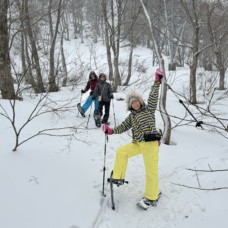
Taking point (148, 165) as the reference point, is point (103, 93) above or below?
above

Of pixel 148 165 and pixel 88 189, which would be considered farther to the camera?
pixel 88 189

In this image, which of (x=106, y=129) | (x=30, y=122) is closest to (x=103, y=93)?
(x=30, y=122)

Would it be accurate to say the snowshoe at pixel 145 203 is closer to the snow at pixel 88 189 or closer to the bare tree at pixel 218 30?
the snow at pixel 88 189

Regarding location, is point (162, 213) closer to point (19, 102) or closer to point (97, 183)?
point (97, 183)

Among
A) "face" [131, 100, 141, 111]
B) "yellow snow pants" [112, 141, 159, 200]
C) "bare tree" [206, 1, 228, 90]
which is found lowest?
"yellow snow pants" [112, 141, 159, 200]

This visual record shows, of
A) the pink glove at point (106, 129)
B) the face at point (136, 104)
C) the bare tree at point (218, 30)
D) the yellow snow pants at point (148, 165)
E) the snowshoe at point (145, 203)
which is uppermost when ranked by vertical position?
the bare tree at point (218, 30)

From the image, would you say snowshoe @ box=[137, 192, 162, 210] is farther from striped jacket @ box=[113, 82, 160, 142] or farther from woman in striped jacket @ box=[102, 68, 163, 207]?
striped jacket @ box=[113, 82, 160, 142]

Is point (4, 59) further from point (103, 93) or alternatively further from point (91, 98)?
point (103, 93)

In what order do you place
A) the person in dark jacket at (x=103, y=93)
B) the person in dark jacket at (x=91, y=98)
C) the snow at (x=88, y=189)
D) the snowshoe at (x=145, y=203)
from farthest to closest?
the person in dark jacket at (x=91, y=98) < the person in dark jacket at (x=103, y=93) < the snowshoe at (x=145, y=203) < the snow at (x=88, y=189)

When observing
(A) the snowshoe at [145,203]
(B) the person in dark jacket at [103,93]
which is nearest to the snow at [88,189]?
(A) the snowshoe at [145,203]

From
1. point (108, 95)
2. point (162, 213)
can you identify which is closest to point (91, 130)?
point (108, 95)

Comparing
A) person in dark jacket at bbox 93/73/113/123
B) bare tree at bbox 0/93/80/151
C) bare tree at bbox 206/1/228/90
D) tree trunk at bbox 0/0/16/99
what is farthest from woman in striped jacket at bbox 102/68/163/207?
bare tree at bbox 206/1/228/90

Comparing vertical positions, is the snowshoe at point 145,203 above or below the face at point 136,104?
below

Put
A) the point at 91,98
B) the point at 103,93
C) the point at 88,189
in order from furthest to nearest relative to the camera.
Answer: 1. the point at 91,98
2. the point at 103,93
3. the point at 88,189
